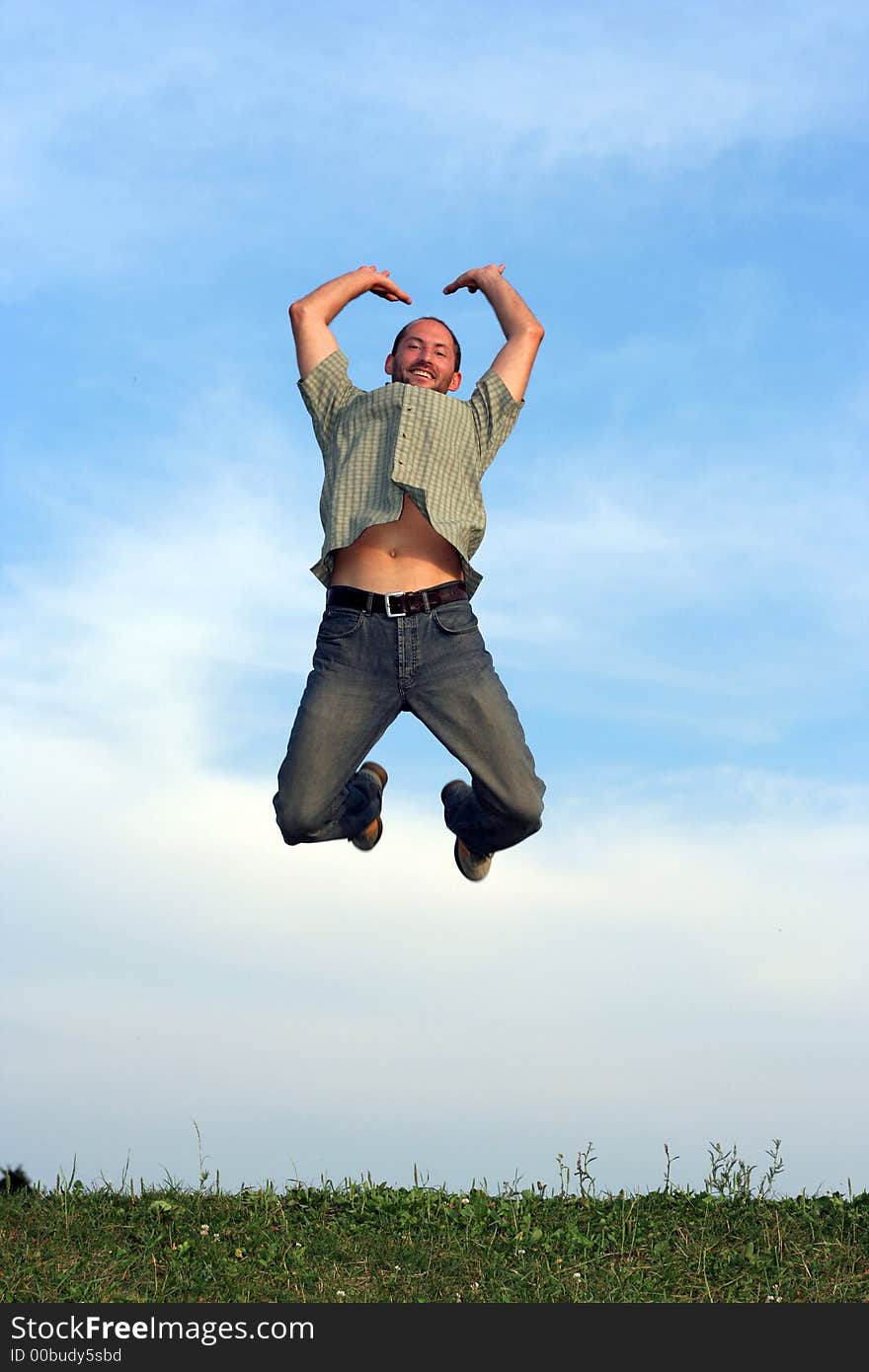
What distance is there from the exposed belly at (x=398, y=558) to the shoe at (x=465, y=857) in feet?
5.93

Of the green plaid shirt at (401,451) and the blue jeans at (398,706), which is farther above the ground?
the green plaid shirt at (401,451)

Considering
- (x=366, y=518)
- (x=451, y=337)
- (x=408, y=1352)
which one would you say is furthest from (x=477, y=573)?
(x=408, y=1352)

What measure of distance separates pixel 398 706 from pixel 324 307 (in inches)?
120

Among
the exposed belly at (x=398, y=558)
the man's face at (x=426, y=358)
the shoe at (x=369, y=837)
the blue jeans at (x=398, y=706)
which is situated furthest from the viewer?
the shoe at (x=369, y=837)

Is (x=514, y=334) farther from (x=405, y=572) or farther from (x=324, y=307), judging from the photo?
(x=405, y=572)

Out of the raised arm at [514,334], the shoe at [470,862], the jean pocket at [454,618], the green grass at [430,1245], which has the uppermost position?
the raised arm at [514,334]

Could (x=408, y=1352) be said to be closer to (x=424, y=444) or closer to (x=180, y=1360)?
(x=180, y=1360)

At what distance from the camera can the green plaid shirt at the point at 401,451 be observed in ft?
31.3

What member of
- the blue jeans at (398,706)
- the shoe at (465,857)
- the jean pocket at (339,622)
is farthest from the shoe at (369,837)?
the jean pocket at (339,622)

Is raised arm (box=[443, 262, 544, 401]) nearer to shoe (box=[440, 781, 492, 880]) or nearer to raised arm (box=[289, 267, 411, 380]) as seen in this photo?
raised arm (box=[289, 267, 411, 380])

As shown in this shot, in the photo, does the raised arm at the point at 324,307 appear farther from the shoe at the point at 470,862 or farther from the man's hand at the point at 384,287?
the shoe at the point at 470,862

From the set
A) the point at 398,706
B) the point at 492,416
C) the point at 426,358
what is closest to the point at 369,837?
the point at 398,706

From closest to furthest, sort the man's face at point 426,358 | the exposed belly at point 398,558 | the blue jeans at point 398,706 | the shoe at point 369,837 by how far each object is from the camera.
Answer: the blue jeans at point 398,706 → the exposed belly at point 398,558 → the man's face at point 426,358 → the shoe at point 369,837

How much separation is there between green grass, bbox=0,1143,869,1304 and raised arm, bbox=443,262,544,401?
6155 millimetres
